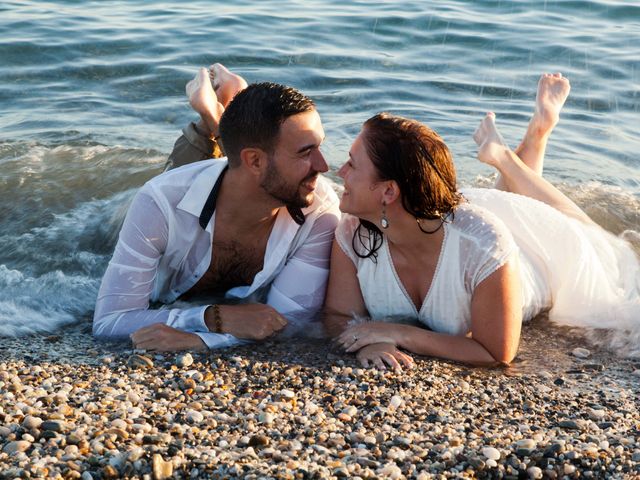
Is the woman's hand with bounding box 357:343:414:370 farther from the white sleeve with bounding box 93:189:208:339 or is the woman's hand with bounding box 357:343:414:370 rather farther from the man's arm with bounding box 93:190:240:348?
the white sleeve with bounding box 93:189:208:339

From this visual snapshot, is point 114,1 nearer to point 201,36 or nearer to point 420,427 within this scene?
point 201,36

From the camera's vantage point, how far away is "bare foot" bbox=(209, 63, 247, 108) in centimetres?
746

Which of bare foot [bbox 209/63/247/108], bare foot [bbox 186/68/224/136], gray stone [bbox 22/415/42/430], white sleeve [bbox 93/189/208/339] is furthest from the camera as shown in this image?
bare foot [bbox 209/63/247/108]

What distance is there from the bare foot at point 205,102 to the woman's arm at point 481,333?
239cm

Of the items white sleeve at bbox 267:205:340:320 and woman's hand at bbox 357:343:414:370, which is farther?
white sleeve at bbox 267:205:340:320

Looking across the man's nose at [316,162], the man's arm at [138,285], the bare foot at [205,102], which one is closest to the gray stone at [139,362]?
the man's arm at [138,285]

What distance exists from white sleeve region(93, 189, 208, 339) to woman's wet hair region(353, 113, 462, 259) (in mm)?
1400

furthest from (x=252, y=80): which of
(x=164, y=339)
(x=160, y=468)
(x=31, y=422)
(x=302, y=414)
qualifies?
(x=160, y=468)

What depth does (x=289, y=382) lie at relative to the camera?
498 cm

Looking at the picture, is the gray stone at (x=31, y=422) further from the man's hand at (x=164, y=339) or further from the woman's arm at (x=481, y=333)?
the woman's arm at (x=481, y=333)

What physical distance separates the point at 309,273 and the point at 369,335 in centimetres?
71

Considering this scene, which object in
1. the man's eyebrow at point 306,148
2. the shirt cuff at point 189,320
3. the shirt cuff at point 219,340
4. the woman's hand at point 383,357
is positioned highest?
the man's eyebrow at point 306,148

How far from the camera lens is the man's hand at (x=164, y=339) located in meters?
5.38

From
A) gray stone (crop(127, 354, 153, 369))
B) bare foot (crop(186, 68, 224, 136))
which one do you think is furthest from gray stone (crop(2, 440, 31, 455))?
bare foot (crop(186, 68, 224, 136))
